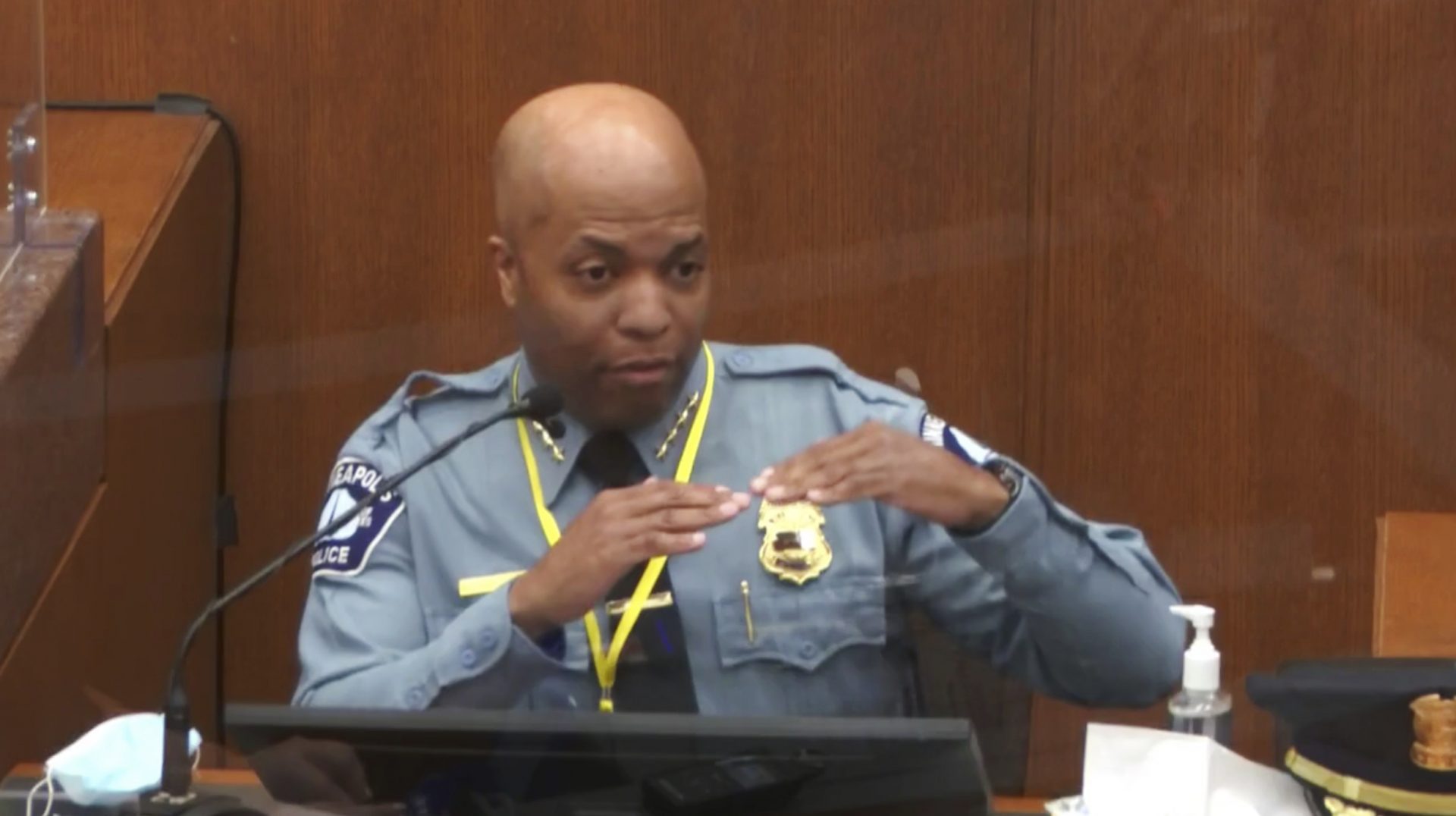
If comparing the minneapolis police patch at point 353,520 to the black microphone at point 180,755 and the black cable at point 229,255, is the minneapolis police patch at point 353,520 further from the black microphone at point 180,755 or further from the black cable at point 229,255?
the black cable at point 229,255

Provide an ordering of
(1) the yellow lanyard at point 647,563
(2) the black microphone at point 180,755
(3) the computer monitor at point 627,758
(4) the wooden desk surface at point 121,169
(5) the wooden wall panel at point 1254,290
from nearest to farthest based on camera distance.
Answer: (3) the computer monitor at point 627,758 → (2) the black microphone at point 180,755 → (1) the yellow lanyard at point 647,563 → (4) the wooden desk surface at point 121,169 → (5) the wooden wall panel at point 1254,290

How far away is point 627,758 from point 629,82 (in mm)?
1359

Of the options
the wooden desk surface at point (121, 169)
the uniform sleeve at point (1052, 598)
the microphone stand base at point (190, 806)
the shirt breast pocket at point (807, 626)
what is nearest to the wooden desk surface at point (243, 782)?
the microphone stand base at point (190, 806)

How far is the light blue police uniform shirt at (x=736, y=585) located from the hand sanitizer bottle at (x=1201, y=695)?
0.28 m

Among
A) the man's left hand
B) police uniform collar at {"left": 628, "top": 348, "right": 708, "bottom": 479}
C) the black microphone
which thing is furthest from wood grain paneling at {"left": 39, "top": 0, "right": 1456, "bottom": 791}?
the black microphone

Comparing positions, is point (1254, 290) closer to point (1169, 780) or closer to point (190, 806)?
point (1169, 780)

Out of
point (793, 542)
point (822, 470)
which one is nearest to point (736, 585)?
point (793, 542)

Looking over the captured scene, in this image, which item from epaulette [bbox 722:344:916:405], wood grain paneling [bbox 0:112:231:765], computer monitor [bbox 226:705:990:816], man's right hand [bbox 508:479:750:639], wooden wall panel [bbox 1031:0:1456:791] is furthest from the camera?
wooden wall panel [bbox 1031:0:1456:791]

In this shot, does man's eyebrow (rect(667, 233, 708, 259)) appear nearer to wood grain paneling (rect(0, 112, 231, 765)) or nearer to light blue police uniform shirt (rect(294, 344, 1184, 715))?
light blue police uniform shirt (rect(294, 344, 1184, 715))

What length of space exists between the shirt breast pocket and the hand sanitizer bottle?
19.4 inches

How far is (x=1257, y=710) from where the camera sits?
5.54ft

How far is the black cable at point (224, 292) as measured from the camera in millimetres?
2705

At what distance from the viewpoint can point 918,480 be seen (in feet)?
6.45

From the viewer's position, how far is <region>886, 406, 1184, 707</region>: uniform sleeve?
2.00 metres
